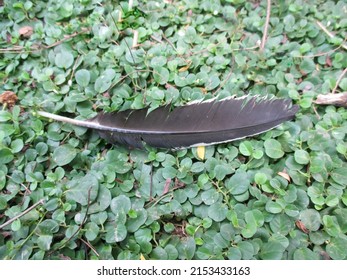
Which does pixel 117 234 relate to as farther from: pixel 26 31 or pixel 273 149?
pixel 26 31

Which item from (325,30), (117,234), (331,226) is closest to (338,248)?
(331,226)

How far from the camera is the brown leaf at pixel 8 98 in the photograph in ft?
4.39

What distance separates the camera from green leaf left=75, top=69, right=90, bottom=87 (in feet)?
4.37

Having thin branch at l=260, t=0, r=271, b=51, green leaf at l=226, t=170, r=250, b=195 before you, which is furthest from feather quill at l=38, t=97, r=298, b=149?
thin branch at l=260, t=0, r=271, b=51

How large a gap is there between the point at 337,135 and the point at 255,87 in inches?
14.3

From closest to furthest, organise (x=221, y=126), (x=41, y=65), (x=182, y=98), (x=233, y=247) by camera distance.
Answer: (x=233, y=247) < (x=221, y=126) < (x=182, y=98) < (x=41, y=65)

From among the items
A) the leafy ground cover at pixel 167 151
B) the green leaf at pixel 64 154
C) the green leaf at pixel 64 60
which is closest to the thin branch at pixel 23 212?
the leafy ground cover at pixel 167 151

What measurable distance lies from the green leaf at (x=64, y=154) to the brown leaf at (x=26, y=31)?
25.6 inches

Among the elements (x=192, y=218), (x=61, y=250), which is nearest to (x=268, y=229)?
(x=192, y=218)

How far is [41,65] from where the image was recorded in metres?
1.43

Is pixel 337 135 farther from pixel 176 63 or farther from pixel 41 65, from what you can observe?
pixel 41 65

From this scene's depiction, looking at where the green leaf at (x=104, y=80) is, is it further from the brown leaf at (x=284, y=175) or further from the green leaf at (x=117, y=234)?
the brown leaf at (x=284, y=175)

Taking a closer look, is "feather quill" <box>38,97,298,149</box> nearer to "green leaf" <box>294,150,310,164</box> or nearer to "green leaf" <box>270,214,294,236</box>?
"green leaf" <box>294,150,310,164</box>
